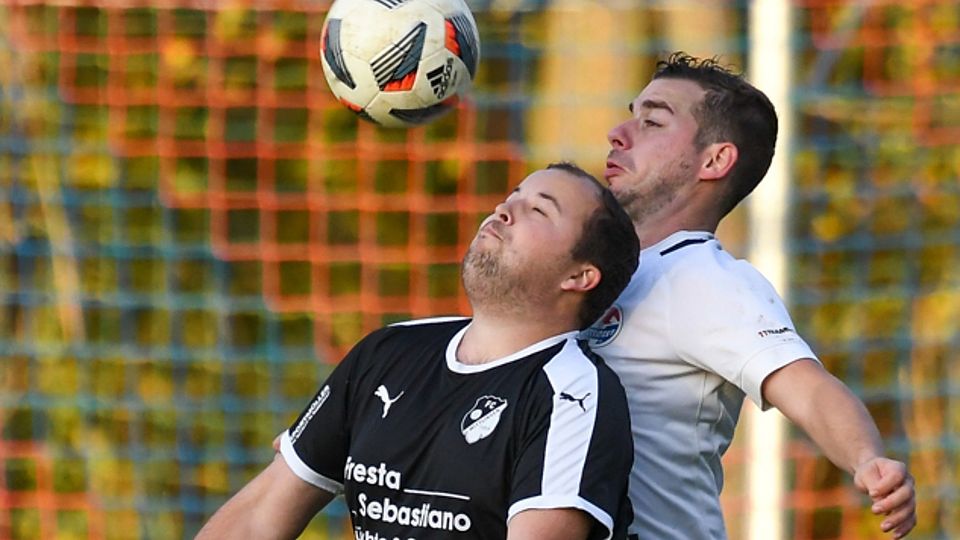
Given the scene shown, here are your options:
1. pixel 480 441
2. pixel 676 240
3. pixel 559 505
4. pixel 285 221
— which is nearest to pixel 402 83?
pixel 676 240

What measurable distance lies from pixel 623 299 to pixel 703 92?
22.1 inches

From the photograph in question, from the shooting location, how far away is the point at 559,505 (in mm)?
3004

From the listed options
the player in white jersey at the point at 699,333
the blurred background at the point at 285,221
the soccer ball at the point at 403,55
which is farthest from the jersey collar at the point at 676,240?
the blurred background at the point at 285,221

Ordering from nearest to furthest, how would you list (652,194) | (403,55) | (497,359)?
(497,359) → (652,194) → (403,55)

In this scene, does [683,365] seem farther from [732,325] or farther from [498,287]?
[498,287]

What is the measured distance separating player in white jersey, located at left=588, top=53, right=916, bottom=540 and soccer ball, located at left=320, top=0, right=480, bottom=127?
46cm

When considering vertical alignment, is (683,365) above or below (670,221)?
below

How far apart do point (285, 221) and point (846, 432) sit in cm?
449

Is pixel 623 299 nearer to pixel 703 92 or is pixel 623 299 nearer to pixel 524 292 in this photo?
pixel 524 292

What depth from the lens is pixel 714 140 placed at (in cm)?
374

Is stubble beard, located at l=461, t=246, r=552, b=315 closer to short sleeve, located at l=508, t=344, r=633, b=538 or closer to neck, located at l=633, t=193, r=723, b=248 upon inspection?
short sleeve, located at l=508, t=344, r=633, b=538

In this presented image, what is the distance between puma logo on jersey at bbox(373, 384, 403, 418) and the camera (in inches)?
130

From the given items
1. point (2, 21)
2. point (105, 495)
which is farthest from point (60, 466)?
point (2, 21)

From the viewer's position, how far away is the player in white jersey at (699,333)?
3.18 m
